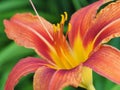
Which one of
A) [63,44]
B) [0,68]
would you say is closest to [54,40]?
[63,44]

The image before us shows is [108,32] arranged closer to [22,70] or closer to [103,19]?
[103,19]

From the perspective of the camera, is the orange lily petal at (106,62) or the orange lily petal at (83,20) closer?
the orange lily petal at (106,62)

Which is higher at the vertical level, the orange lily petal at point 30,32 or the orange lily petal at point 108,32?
the orange lily petal at point 30,32

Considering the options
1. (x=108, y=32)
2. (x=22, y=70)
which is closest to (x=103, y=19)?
(x=108, y=32)

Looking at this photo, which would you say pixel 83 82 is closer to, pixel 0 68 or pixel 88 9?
pixel 88 9

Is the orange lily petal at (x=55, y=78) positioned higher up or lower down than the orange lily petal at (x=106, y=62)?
higher up
